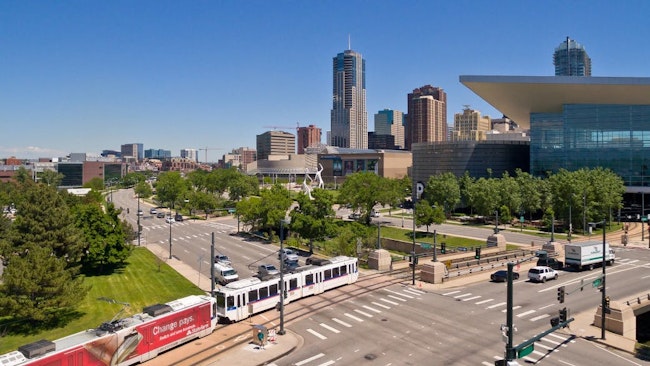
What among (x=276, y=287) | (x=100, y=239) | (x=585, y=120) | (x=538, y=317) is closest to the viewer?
(x=538, y=317)

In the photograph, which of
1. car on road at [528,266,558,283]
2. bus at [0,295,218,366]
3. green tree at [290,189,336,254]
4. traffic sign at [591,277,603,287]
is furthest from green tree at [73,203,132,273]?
traffic sign at [591,277,603,287]

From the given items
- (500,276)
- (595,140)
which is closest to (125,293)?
(500,276)

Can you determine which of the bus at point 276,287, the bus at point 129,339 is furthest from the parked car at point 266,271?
the bus at point 129,339

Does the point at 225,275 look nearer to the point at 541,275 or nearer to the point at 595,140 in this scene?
→ the point at 541,275

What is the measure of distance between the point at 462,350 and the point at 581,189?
62.8 m

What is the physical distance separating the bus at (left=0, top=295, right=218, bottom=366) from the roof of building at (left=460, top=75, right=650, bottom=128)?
300ft

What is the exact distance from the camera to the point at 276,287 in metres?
37.3

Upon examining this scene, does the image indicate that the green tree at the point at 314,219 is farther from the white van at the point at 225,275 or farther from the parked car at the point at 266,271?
the white van at the point at 225,275

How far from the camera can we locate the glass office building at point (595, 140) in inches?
4055

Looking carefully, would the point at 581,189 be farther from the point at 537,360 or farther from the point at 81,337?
the point at 81,337

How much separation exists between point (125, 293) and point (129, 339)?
60.7 ft

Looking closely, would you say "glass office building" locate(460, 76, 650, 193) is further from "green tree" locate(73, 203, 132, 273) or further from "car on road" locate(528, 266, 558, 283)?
"green tree" locate(73, 203, 132, 273)

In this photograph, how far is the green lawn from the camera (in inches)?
1293

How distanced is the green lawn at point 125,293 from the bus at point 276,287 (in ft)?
29.7
